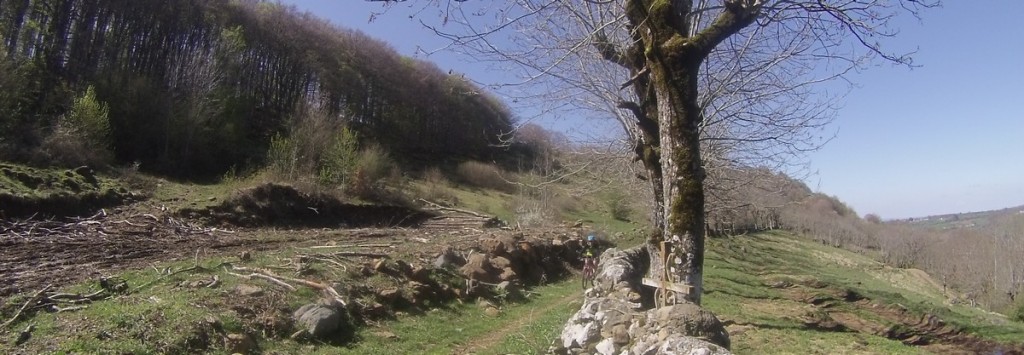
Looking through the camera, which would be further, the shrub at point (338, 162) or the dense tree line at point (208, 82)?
the shrub at point (338, 162)

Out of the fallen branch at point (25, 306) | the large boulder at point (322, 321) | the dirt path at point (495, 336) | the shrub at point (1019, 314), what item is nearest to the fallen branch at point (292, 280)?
the large boulder at point (322, 321)

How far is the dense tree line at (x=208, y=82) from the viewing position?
82.6ft

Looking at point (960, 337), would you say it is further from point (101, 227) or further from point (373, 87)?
point (373, 87)

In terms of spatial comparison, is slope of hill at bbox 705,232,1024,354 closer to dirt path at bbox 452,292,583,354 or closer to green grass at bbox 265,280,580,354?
green grass at bbox 265,280,580,354

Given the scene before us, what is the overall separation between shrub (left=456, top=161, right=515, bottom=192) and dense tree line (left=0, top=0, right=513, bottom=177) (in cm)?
370

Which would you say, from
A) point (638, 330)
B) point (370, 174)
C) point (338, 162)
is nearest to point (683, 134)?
point (638, 330)

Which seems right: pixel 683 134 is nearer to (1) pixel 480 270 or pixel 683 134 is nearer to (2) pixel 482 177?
(1) pixel 480 270

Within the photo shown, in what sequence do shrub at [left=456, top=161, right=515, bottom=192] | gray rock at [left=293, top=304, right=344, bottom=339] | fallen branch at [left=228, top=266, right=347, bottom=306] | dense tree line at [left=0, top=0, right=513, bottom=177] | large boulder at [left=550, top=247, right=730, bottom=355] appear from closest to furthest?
large boulder at [left=550, top=247, right=730, bottom=355] < gray rock at [left=293, top=304, right=344, bottom=339] < fallen branch at [left=228, top=266, right=347, bottom=306] < dense tree line at [left=0, top=0, right=513, bottom=177] < shrub at [left=456, top=161, right=515, bottom=192]

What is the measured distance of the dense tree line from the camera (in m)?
25.2

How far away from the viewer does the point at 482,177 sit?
40562mm

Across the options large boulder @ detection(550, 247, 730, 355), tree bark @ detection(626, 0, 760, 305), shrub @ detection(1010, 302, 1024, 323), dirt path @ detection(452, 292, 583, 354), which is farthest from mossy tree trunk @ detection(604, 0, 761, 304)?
shrub @ detection(1010, 302, 1024, 323)

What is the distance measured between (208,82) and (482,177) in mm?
17547

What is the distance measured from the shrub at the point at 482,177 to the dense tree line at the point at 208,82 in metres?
3.70

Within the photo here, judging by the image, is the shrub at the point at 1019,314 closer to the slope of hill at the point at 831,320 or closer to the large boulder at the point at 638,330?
the slope of hill at the point at 831,320
